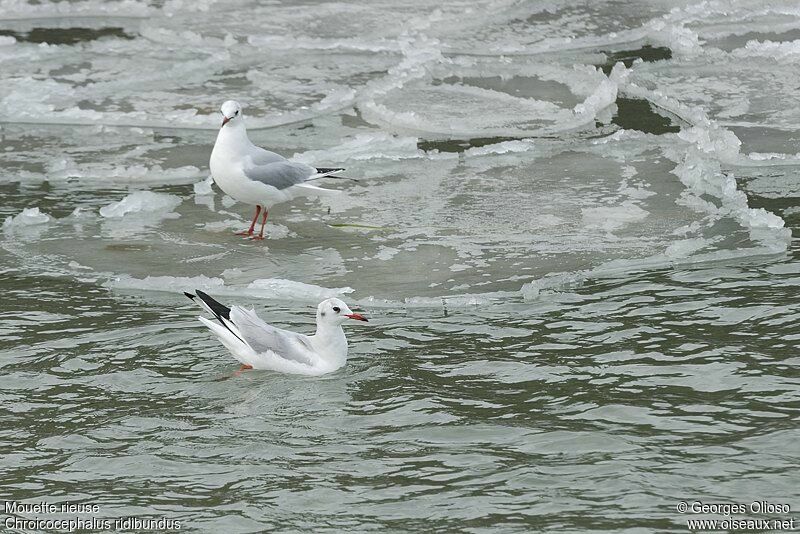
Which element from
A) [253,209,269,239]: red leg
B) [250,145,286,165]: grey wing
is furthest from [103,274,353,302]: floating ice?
[250,145,286,165]: grey wing

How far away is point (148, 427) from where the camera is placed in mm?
6184

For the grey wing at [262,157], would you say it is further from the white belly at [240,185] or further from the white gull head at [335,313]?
the white gull head at [335,313]

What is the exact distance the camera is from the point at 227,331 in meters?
7.04

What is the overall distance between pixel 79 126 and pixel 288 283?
538 cm

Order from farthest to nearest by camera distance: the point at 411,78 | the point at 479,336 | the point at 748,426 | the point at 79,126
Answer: the point at 411,78 → the point at 79,126 → the point at 479,336 → the point at 748,426

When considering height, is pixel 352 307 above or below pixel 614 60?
below

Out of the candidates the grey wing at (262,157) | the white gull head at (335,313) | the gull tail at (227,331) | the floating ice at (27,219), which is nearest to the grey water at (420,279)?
the floating ice at (27,219)

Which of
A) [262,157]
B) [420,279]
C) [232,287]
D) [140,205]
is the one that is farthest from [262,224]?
[420,279]

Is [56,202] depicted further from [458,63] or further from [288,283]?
[458,63]

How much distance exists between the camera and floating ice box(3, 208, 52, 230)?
9.81 m

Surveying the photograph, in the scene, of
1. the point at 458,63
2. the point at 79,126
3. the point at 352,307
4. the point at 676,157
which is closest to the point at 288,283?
the point at 352,307

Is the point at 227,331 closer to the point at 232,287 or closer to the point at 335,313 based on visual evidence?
→ the point at 335,313

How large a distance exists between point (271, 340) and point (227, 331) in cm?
27

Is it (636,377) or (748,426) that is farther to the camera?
(636,377)
